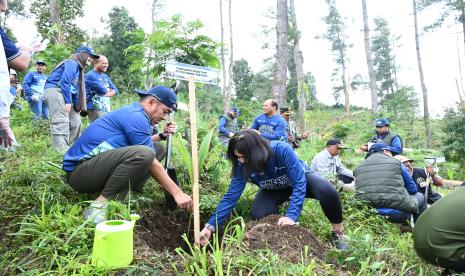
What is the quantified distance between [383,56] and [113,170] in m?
40.1

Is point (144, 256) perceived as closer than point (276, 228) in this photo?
Yes

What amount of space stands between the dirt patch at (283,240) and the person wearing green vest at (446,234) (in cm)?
79

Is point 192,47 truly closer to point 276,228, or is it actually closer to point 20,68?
point 20,68

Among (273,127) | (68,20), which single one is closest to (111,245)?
(273,127)

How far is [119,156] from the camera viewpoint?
8.85 feet

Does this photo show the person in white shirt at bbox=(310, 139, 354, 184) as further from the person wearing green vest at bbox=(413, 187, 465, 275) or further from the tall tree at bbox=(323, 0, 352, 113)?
the tall tree at bbox=(323, 0, 352, 113)

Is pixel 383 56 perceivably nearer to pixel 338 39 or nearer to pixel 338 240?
pixel 338 39

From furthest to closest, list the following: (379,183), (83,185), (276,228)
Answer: (379,183) → (83,185) → (276,228)

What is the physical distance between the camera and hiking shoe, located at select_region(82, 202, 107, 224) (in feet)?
8.43

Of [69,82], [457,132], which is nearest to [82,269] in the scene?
[69,82]

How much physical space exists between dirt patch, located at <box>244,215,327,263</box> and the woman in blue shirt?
5.7 inches

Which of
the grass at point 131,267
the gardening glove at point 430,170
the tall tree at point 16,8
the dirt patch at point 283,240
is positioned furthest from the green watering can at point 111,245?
the tall tree at point 16,8

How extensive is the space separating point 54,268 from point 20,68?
1476 mm

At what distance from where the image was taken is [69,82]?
4434 millimetres
